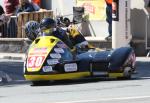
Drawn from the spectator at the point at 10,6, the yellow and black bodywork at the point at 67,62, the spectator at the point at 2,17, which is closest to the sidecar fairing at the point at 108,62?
the yellow and black bodywork at the point at 67,62

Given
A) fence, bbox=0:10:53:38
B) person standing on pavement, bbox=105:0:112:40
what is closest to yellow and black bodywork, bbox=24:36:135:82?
person standing on pavement, bbox=105:0:112:40

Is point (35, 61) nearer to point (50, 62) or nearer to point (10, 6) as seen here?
point (50, 62)

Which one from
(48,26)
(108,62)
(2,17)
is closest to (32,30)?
(48,26)

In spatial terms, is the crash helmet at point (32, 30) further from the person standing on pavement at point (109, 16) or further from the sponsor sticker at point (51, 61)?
the person standing on pavement at point (109, 16)

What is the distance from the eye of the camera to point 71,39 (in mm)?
16516

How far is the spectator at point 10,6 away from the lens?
24.8 m

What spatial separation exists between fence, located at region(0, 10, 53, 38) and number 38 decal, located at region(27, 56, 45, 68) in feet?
28.8

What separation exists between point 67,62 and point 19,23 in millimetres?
9245

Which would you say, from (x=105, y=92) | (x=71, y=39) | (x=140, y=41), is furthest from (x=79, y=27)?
(x=105, y=92)

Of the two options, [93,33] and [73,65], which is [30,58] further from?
[93,33]

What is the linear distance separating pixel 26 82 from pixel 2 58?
6.65m

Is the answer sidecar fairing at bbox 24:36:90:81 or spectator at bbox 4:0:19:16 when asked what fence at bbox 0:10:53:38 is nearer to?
spectator at bbox 4:0:19:16

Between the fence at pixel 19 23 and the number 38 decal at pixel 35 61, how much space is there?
8.79m

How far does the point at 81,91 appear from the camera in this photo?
13648 mm
